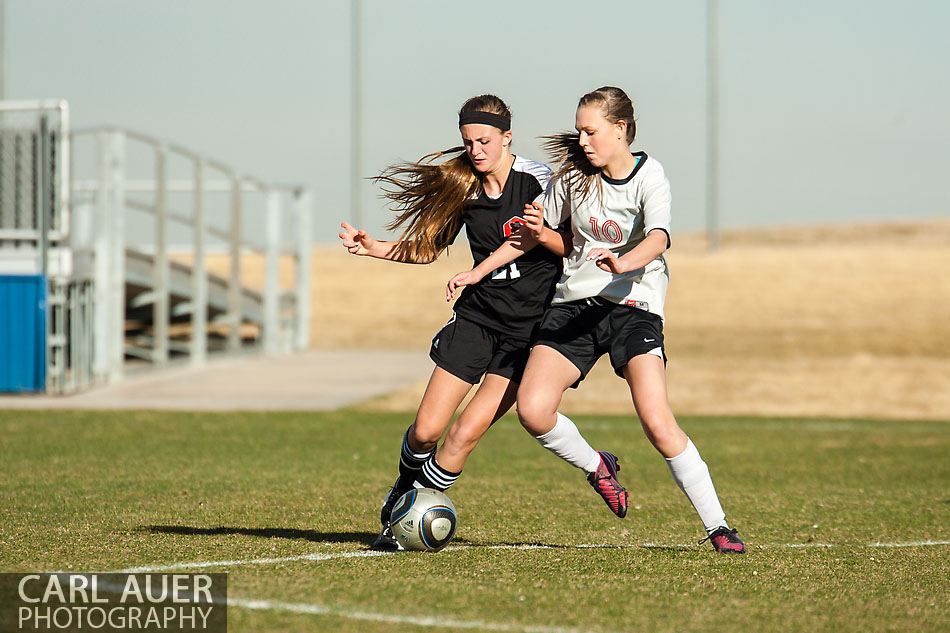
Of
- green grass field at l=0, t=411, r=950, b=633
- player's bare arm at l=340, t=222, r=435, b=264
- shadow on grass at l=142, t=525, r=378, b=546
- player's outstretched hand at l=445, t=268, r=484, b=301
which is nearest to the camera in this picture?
green grass field at l=0, t=411, r=950, b=633

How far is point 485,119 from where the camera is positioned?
607 centimetres

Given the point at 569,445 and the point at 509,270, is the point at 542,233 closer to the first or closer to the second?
the point at 509,270

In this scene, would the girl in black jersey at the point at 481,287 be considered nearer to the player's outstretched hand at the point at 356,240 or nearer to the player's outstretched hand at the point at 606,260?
the player's outstretched hand at the point at 356,240

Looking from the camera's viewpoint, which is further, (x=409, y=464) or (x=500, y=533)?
(x=500, y=533)

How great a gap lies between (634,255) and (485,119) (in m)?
1.07

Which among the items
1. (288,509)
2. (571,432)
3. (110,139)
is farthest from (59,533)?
(110,139)

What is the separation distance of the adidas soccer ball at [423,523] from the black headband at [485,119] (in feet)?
Result: 6.26

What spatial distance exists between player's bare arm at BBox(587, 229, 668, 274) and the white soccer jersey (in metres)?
0.10

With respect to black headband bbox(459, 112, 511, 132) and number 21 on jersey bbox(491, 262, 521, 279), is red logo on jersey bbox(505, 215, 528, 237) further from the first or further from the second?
black headband bbox(459, 112, 511, 132)

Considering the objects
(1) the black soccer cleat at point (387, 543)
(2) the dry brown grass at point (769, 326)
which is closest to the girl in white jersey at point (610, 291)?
(1) the black soccer cleat at point (387, 543)

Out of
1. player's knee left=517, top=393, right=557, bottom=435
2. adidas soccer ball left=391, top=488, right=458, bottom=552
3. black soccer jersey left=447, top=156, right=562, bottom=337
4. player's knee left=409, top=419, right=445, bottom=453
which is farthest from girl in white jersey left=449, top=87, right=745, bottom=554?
adidas soccer ball left=391, top=488, right=458, bottom=552

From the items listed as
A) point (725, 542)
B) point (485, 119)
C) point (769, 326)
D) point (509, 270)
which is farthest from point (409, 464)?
point (769, 326)

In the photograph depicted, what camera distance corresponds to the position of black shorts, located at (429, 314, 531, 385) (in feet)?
20.3

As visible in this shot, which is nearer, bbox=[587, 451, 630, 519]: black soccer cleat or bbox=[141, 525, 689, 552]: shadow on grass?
bbox=[587, 451, 630, 519]: black soccer cleat
